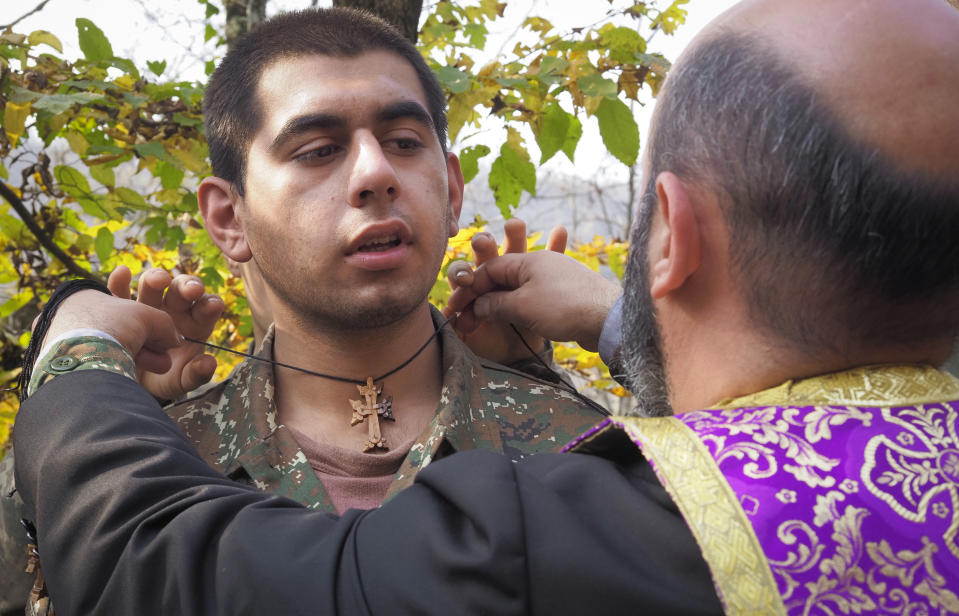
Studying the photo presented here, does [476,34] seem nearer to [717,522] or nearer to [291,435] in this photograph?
[291,435]

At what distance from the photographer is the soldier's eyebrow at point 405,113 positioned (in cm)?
234

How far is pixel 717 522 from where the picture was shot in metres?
1.20

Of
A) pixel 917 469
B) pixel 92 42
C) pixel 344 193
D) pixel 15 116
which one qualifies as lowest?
pixel 917 469

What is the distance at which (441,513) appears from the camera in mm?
1359

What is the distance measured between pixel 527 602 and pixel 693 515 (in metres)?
0.27

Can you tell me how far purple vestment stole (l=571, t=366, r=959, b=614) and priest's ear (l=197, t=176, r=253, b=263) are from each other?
1.62 metres

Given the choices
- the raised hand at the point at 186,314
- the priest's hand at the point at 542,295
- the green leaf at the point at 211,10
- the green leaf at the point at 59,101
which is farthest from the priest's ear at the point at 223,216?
the green leaf at the point at 211,10

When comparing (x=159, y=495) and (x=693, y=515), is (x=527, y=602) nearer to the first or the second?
(x=693, y=515)

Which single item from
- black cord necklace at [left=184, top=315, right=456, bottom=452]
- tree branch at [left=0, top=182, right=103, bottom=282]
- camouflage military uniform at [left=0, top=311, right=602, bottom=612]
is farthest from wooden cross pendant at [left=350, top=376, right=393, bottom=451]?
tree branch at [left=0, top=182, right=103, bottom=282]

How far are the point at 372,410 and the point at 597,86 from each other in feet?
4.21

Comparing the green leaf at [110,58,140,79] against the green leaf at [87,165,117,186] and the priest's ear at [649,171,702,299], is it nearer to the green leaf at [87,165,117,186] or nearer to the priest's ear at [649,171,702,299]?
the green leaf at [87,165,117,186]

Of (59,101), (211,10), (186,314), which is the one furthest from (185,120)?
(211,10)

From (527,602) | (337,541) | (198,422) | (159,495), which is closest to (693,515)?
(527,602)

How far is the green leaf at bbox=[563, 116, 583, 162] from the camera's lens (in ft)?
10.5
